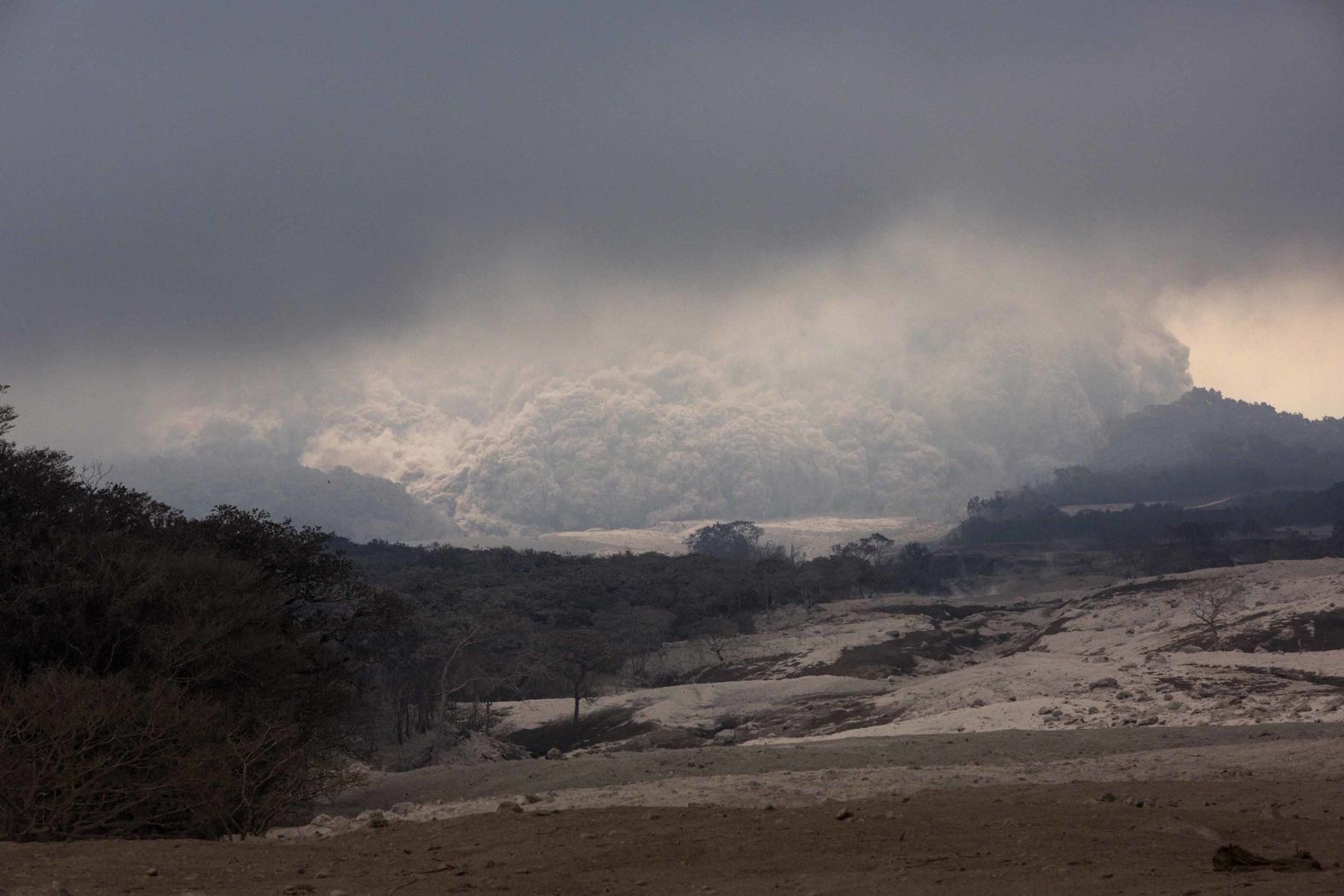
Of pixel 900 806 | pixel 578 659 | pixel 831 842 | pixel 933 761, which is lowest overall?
→ pixel 578 659

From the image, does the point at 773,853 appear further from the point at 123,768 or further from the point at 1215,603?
the point at 1215,603

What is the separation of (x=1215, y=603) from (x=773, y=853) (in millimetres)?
46355

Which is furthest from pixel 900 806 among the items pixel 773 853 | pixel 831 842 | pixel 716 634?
pixel 716 634

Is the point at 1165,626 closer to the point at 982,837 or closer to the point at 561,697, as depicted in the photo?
the point at 561,697

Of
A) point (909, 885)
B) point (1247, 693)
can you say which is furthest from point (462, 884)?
point (1247, 693)

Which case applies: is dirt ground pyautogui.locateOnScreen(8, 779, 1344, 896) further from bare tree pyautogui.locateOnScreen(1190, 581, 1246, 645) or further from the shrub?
bare tree pyautogui.locateOnScreen(1190, 581, 1246, 645)

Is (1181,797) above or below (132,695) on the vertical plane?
below

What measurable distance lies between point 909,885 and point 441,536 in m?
184

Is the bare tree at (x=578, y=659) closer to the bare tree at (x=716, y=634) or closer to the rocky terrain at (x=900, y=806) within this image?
the rocky terrain at (x=900, y=806)

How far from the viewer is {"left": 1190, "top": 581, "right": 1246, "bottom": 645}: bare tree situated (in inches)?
1834

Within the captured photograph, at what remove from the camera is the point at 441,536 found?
187250 millimetres

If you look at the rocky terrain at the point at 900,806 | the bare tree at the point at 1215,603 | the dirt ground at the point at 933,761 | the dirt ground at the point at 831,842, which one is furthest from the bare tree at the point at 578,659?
the dirt ground at the point at 831,842

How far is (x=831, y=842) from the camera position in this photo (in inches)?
Answer: 411

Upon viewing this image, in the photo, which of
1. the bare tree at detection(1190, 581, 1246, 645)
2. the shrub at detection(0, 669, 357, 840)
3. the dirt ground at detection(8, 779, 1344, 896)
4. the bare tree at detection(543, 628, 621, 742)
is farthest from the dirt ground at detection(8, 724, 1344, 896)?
the bare tree at detection(543, 628, 621, 742)
